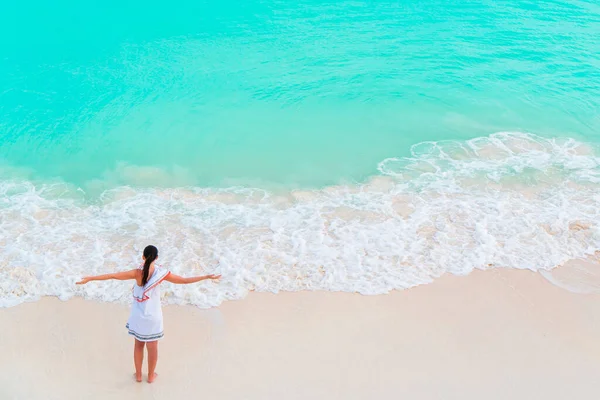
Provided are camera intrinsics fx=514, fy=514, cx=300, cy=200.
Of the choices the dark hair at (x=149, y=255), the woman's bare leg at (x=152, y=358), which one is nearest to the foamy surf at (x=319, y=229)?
the woman's bare leg at (x=152, y=358)

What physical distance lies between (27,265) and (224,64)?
9051mm

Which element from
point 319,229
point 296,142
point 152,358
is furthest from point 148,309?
point 296,142

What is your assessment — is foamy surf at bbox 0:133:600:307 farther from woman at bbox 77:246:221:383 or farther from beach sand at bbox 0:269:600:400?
woman at bbox 77:246:221:383

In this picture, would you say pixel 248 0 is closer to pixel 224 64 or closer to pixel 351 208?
pixel 224 64

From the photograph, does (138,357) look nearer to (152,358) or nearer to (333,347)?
(152,358)

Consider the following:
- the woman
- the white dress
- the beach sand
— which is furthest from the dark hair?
the beach sand

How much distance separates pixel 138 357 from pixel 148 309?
32.5 inches

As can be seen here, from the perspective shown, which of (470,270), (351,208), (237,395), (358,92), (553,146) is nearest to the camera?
(237,395)

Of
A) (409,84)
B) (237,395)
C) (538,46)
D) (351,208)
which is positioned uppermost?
(538,46)

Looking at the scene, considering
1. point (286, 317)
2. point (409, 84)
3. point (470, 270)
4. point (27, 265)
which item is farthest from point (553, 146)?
point (27, 265)

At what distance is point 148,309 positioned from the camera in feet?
17.3

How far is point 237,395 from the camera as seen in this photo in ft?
19.3

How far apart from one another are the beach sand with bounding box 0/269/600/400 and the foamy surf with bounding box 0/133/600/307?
370 mm

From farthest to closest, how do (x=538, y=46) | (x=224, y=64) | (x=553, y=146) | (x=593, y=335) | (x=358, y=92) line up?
(x=538, y=46) < (x=224, y=64) < (x=358, y=92) < (x=553, y=146) < (x=593, y=335)
